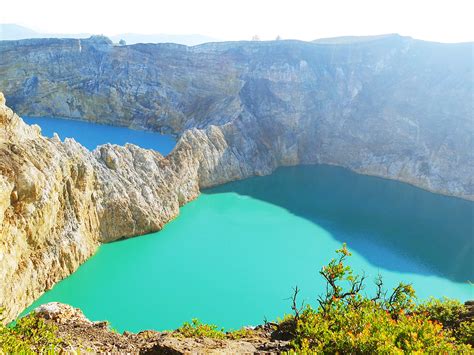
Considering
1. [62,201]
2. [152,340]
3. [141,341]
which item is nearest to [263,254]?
[62,201]

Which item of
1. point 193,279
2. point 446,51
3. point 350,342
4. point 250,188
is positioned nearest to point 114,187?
point 193,279

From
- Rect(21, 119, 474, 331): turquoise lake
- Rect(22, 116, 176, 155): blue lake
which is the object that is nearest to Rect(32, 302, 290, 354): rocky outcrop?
Rect(21, 119, 474, 331): turquoise lake

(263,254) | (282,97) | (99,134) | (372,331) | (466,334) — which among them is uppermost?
(282,97)

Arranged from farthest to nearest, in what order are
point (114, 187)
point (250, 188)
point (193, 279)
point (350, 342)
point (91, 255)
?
point (250, 188)
point (114, 187)
point (91, 255)
point (193, 279)
point (350, 342)

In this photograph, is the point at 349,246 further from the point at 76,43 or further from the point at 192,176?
the point at 76,43

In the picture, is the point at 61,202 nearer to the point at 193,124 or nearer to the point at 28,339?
the point at 28,339

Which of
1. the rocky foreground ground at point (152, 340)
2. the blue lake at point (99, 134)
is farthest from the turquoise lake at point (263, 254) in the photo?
the blue lake at point (99, 134)

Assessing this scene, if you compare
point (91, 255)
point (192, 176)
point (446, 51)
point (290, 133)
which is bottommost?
point (91, 255)
